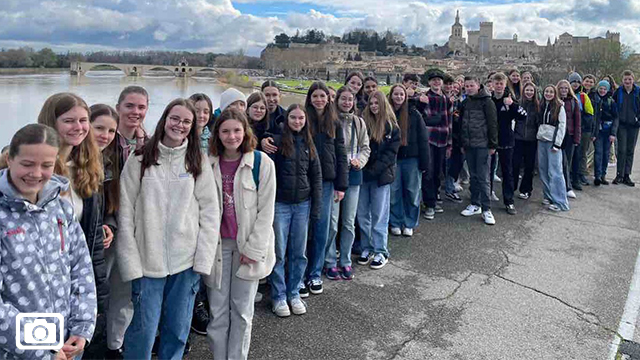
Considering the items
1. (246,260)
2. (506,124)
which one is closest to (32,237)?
(246,260)

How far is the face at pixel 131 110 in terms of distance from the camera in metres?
2.80

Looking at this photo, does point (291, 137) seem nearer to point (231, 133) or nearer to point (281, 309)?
point (231, 133)

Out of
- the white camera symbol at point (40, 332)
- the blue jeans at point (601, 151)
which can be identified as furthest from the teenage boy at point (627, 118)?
the white camera symbol at point (40, 332)

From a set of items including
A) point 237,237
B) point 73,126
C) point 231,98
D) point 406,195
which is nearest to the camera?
point 73,126

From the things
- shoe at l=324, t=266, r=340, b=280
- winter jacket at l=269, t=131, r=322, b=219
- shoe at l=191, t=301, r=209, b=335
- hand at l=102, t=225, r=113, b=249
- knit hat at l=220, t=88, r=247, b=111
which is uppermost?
knit hat at l=220, t=88, r=247, b=111

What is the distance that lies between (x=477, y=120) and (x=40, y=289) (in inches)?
207

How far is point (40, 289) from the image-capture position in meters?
1.86

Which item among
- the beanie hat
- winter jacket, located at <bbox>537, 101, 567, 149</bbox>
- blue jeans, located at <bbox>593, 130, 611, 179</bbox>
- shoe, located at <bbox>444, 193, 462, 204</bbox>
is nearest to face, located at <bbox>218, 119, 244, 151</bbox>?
shoe, located at <bbox>444, 193, 462, 204</bbox>

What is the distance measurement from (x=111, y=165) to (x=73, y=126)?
18.8 inches

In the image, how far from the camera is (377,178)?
461 cm

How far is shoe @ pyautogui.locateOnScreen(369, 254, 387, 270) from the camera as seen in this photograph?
4.53m

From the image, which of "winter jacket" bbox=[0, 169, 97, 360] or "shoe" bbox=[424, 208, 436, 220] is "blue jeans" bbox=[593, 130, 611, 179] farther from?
"winter jacket" bbox=[0, 169, 97, 360]

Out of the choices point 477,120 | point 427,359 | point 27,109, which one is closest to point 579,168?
point 477,120

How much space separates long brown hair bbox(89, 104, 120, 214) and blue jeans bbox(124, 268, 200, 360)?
45 cm
